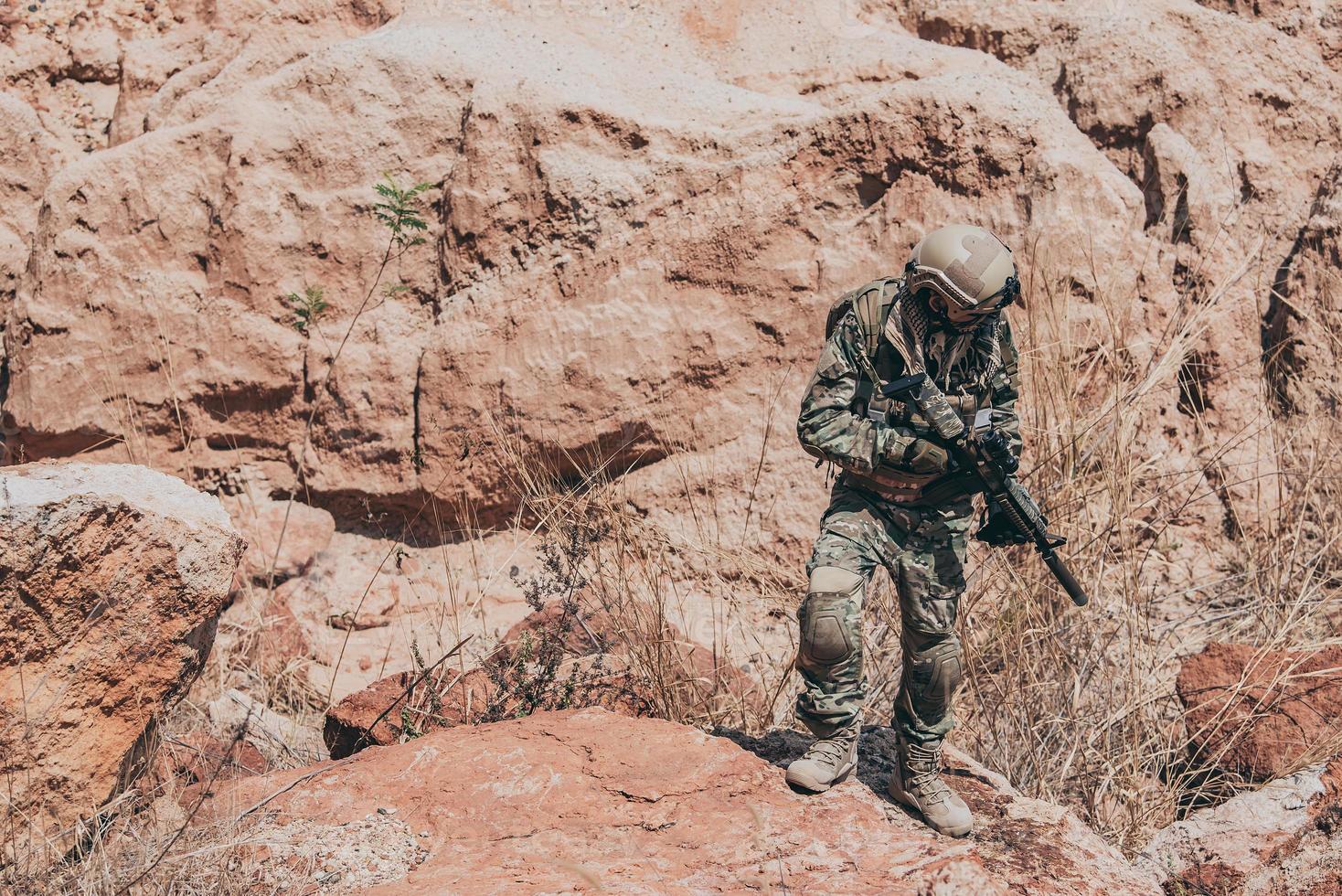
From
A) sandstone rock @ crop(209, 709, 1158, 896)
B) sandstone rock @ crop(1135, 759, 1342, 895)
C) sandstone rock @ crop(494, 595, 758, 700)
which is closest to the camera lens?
sandstone rock @ crop(209, 709, 1158, 896)

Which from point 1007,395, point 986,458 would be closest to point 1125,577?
point 1007,395

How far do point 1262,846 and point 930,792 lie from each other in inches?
40.2

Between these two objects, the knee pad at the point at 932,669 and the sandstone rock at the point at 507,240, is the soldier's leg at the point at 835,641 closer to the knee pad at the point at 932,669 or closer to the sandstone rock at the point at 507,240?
the knee pad at the point at 932,669

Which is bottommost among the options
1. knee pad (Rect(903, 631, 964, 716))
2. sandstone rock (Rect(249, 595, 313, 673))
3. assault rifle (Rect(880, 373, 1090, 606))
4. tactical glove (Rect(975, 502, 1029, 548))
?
sandstone rock (Rect(249, 595, 313, 673))

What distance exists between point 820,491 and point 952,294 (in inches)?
95.1

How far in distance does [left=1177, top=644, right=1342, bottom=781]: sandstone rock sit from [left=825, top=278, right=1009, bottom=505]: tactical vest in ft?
5.09

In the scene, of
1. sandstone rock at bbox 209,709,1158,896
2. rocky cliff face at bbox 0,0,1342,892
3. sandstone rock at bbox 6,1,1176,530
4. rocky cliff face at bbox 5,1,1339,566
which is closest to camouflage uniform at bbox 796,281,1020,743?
sandstone rock at bbox 209,709,1158,896

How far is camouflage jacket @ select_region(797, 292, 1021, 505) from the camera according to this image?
2.90m

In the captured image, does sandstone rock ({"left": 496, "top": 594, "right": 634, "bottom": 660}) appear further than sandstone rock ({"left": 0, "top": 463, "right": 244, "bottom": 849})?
Yes

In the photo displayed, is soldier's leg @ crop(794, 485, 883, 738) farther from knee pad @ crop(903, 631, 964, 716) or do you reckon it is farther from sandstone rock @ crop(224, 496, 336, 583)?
sandstone rock @ crop(224, 496, 336, 583)

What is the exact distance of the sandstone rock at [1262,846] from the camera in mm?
3213

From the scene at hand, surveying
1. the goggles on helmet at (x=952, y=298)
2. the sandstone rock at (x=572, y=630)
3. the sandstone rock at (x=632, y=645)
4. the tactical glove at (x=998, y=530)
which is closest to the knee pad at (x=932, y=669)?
the tactical glove at (x=998, y=530)

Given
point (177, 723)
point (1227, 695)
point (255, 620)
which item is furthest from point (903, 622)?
point (255, 620)

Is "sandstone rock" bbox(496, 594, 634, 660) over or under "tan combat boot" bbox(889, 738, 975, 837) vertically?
under
